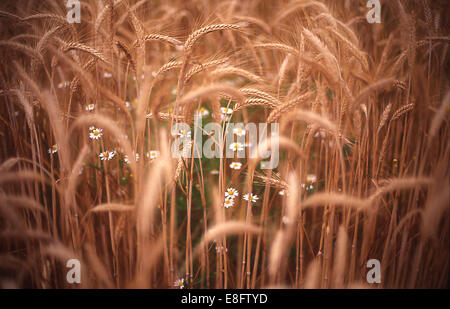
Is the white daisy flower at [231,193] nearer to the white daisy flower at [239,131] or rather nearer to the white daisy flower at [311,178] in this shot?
Result: the white daisy flower at [239,131]

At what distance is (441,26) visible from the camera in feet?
6.02

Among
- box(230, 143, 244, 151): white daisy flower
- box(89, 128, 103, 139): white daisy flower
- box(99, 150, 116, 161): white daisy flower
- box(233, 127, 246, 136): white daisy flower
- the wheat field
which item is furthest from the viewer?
box(233, 127, 246, 136): white daisy flower

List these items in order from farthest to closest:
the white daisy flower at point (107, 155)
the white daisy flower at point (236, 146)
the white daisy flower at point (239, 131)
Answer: the white daisy flower at point (239, 131)
the white daisy flower at point (236, 146)
the white daisy flower at point (107, 155)

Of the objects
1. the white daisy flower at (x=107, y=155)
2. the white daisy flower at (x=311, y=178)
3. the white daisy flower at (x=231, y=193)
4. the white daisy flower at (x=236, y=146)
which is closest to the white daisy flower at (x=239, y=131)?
the white daisy flower at (x=236, y=146)

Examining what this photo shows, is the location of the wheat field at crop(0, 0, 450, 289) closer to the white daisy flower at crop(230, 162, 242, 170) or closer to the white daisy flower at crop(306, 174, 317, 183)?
the white daisy flower at crop(230, 162, 242, 170)

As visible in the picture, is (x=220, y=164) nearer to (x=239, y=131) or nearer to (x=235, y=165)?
(x=235, y=165)

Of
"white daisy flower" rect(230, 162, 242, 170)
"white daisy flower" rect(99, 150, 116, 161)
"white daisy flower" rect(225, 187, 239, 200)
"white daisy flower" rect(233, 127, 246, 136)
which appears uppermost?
Answer: "white daisy flower" rect(233, 127, 246, 136)

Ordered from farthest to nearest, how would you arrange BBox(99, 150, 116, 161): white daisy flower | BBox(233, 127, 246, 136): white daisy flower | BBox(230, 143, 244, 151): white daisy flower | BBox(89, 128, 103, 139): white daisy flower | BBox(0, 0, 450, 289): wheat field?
BBox(233, 127, 246, 136): white daisy flower → BBox(230, 143, 244, 151): white daisy flower → BBox(89, 128, 103, 139): white daisy flower → BBox(99, 150, 116, 161): white daisy flower → BBox(0, 0, 450, 289): wheat field

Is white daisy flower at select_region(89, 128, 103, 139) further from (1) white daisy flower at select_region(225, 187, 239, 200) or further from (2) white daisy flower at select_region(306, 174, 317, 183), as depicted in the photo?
(2) white daisy flower at select_region(306, 174, 317, 183)

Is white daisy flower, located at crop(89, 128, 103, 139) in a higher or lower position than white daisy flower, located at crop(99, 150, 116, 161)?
higher

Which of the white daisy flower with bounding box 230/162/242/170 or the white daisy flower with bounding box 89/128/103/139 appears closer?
the white daisy flower with bounding box 89/128/103/139

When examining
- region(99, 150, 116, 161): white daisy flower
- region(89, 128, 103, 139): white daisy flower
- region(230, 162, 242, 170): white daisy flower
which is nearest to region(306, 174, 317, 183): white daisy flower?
region(230, 162, 242, 170): white daisy flower
